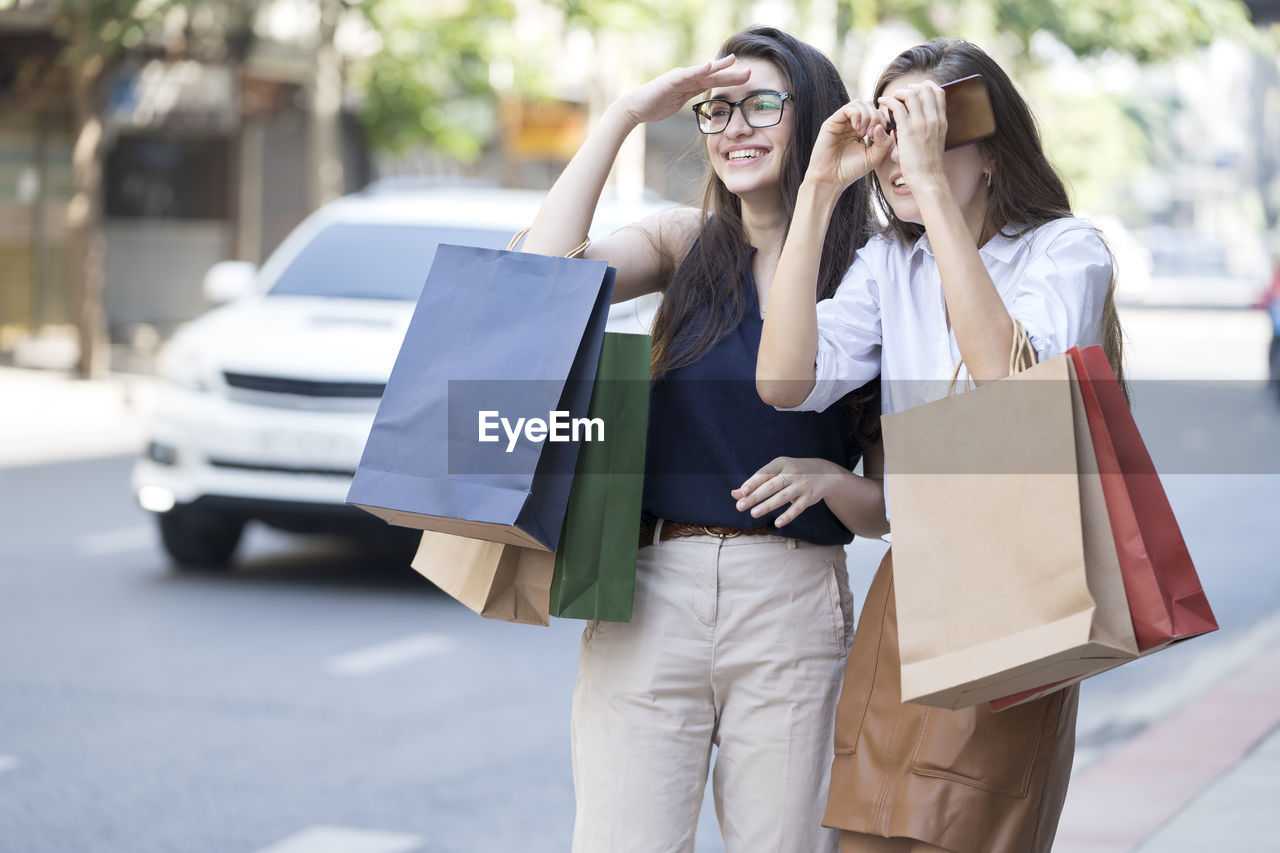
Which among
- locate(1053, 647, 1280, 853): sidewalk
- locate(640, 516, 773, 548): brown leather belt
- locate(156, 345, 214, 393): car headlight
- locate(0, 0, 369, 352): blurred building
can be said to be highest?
locate(640, 516, 773, 548): brown leather belt

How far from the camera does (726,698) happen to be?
2.61 m

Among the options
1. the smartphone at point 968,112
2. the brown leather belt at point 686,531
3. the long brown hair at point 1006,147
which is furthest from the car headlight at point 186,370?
the smartphone at point 968,112

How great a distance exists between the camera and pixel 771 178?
2594 millimetres

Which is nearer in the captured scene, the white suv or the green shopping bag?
the green shopping bag

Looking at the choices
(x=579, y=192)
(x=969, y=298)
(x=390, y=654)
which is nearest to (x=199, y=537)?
(x=390, y=654)

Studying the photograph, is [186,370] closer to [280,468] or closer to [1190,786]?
[280,468]

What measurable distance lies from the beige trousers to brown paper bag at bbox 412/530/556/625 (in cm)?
18

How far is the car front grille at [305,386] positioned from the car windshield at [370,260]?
2.58 ft

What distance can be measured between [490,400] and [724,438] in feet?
1.36

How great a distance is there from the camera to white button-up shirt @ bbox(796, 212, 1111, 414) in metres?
2.16

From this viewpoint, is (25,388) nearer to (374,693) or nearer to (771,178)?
(374,693)

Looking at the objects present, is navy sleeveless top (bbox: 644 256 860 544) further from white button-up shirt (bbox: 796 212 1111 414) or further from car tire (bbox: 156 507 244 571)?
car tire (bbox: 156 507 244 571)

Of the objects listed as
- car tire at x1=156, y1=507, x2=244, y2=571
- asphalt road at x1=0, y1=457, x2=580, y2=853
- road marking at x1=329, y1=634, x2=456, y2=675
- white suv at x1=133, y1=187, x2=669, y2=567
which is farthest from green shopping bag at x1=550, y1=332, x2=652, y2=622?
car tire at x1=156, y1=507, x2=244, y2=571

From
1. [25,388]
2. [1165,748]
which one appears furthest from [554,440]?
[25,388]
